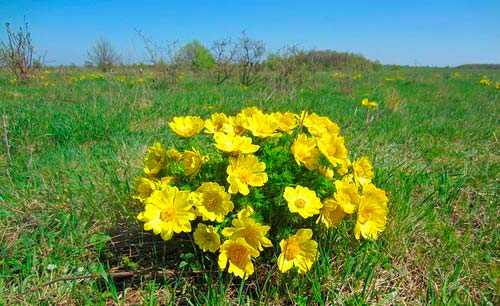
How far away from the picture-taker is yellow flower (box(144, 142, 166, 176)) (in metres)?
1.45

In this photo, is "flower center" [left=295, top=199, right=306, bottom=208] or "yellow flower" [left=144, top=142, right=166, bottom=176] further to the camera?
"yellow flower" [left=144, top=142, right=166, bottom=176]

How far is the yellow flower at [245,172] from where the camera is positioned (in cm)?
116

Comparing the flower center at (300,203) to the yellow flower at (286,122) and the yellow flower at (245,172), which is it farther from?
the yellow flower at (286,122)

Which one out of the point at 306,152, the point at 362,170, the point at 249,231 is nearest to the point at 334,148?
the point at 306,152

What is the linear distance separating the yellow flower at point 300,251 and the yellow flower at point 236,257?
142mm

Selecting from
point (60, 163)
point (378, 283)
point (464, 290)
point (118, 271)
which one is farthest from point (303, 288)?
point (60, 163)

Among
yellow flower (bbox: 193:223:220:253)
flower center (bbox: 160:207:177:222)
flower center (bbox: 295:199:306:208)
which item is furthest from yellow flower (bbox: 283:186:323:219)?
flower center (bbox: 160:207:177:222)

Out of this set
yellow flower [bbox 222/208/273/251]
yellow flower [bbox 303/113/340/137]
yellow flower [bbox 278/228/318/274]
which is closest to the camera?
yellow flower [bbox 222/208/273/251]

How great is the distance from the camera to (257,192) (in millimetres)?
1256

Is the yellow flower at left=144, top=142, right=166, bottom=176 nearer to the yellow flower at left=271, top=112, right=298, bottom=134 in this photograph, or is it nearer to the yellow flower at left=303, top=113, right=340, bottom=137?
the yellow flower at left=271, top=112, right=298, bottom=134

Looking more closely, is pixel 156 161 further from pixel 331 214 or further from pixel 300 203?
pixel 331 214

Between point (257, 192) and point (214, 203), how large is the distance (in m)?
0.19

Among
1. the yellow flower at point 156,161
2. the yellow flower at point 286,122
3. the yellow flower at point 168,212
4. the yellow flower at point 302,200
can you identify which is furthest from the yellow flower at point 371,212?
the yellow flower at point 156,161

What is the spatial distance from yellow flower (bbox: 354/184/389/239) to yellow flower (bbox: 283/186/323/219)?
0.24m
